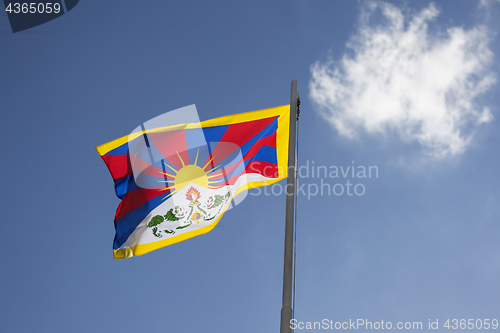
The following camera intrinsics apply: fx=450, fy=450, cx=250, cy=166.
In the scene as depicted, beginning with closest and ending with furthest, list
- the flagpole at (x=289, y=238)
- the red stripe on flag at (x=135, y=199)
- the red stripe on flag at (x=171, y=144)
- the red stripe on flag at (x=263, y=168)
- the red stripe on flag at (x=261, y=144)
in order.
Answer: the flagpole at (x=289, y=238) < the red stripe on flag at (x=263, y=168) < the red stripe on flag at (x=261, y=144) < the red stripe on flag at (x=135, y=199) < the red stripe on flag at (x=171, y=144)

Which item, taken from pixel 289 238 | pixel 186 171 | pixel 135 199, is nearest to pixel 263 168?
pixel 186 171

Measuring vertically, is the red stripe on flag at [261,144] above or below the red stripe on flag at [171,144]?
below

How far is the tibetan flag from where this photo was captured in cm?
1293

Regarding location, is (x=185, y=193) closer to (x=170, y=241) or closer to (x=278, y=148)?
(x=170, y=241)

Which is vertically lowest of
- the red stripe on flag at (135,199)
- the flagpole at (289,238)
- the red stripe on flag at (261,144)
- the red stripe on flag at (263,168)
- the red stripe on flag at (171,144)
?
the flagpole at (289,238)

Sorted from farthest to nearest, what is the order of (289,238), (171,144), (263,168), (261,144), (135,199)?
1. (171,144)
2. (135,199)
3. (261,144)
4. (263,168)
5. (289,238)

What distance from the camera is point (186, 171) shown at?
1417cm

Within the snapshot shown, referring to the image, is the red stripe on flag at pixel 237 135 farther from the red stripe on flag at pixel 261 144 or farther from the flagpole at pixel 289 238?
the flagpole at pixel 289 238

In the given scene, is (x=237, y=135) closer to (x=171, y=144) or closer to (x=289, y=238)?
(x=171, y=144)

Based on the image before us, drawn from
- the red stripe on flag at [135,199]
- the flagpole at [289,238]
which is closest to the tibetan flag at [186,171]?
the red stripe on flag at [135,199]

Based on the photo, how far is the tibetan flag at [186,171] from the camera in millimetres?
12930

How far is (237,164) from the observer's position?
13281mm

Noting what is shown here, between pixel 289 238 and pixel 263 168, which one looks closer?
pixel 289 238

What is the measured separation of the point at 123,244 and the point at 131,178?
2.11m
